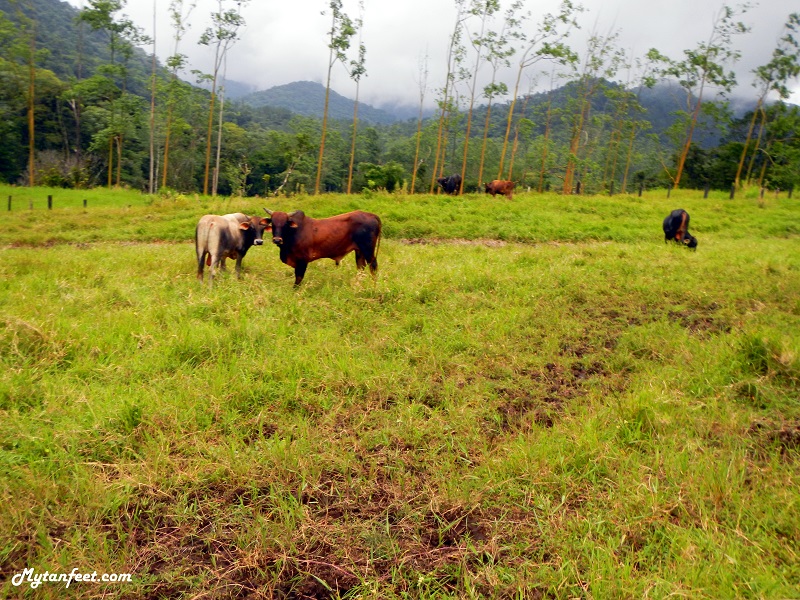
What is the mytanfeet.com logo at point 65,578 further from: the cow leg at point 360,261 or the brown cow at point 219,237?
the cow leg at point 360,261

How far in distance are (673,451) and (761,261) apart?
8101 mm

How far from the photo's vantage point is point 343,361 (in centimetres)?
416

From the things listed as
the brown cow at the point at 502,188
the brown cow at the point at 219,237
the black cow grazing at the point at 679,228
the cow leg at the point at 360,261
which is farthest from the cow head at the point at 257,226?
the brown cow at the point at 502,188

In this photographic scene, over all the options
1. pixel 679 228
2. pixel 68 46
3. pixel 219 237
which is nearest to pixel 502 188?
pixel 679 228

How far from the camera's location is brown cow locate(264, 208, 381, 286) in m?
6.73

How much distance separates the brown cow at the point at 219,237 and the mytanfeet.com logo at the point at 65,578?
4.66m

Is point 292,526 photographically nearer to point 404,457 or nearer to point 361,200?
point 404,457

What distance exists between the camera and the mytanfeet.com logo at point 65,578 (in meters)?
2.04

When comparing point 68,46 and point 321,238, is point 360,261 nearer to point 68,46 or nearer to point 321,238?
point 321,238

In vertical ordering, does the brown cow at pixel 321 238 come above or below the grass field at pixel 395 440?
above

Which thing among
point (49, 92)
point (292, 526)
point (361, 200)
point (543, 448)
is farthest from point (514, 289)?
point (49, 92)

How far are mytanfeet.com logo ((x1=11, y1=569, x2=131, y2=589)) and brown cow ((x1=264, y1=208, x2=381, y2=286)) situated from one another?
485cm

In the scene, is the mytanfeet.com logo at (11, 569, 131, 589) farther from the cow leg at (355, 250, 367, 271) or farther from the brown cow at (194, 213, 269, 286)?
the cow leg at (355, 250, 367, 271)

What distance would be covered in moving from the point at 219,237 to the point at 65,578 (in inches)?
206
